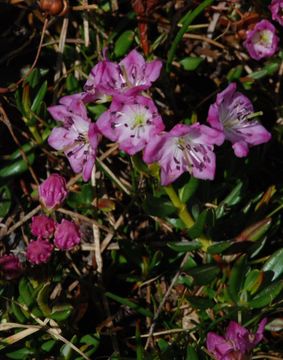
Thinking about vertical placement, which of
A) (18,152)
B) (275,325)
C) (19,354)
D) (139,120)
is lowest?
(275,325)

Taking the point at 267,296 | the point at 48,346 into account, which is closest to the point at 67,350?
the point at 48,346

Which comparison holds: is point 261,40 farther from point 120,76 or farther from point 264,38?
point 120,76

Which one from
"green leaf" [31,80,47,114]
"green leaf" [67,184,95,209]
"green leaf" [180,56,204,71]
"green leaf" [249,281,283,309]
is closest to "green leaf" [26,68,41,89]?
"green leaf" [31,80,47,114]

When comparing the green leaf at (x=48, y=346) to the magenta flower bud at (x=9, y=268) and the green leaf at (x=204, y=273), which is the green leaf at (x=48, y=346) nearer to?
the magenta flower bud at (x=9, y=268)

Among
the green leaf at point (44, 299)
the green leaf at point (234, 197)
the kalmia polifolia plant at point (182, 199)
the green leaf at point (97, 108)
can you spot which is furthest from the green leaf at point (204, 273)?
the green leaf at point (97, 108)

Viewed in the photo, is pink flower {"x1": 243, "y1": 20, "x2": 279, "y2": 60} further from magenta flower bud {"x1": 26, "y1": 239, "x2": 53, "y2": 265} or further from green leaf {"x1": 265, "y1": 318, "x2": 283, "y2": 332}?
magenta flower bud {"x1": 26, "y1": 239, "x2": 53, "y2": 265}

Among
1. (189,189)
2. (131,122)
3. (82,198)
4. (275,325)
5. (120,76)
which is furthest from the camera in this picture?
(82,198)

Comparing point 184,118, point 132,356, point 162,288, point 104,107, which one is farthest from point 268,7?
point 132,356
